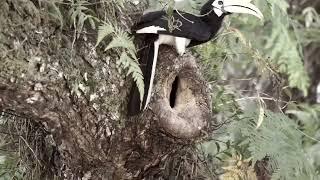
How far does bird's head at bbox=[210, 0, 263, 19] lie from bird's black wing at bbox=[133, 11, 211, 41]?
0.19 feet

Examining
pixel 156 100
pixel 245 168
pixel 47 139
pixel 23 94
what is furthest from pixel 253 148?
pixel 23 94

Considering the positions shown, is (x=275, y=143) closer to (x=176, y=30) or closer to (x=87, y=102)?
(x=176, y=30)

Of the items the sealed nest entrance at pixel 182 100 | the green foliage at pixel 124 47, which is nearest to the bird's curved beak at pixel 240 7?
the sealed nest entrance at pixel 182 100

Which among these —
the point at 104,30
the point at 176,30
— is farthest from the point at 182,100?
the point at 104,30

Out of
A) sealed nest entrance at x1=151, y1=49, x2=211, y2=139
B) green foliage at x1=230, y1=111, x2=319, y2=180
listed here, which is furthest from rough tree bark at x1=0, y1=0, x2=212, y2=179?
green foliage at x1=230, y1=111, x2=319, y2=180

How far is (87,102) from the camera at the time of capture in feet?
4.01

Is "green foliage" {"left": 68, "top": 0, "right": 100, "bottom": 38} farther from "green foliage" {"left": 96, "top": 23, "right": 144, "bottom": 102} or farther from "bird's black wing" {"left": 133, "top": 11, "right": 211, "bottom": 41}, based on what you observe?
"bird's black wing" {"left": 133, "top": 11, "right": 211, "bottom": 41}

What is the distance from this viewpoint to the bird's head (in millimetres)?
1388

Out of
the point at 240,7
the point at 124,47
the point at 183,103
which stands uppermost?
the point at 240,7

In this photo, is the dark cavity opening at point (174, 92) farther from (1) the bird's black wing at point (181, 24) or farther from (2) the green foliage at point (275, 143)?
(2) the green foliage at point (275, 143)

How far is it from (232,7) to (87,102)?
0.49 metres

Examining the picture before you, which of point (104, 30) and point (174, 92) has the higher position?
point (104, 30)

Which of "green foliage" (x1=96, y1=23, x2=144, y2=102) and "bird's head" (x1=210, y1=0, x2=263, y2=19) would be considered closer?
"green foliage" (x1=96, y1=23, x2=144, y2=102)

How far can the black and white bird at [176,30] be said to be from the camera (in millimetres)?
1277
